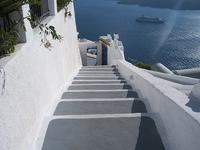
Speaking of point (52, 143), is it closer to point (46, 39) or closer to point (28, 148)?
point (28, 148)

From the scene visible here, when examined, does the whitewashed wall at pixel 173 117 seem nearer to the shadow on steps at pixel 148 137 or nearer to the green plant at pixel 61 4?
the shadow on steps at pixel 148 137

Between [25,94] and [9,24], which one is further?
[9,24]

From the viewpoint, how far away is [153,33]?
71688 mm

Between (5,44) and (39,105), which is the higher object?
(5,44)

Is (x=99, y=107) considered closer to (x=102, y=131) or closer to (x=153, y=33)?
(x=102, y=131)

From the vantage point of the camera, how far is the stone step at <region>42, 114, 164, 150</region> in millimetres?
3371

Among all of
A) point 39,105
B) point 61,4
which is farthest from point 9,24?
point 61,4

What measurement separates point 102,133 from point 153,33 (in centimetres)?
6965

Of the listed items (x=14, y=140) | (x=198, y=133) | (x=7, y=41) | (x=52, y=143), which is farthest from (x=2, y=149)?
(x=198, y=133)

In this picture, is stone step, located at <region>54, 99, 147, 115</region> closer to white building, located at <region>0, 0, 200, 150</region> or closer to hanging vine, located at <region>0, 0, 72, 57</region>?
white building, located at <region>0, 0, 200, 150</region>

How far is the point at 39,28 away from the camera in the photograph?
494 centimetres

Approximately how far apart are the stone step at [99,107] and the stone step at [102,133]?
0.47 meters

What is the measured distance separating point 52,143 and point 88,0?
5295 inches

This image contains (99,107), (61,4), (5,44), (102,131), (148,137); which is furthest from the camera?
(61,4)
